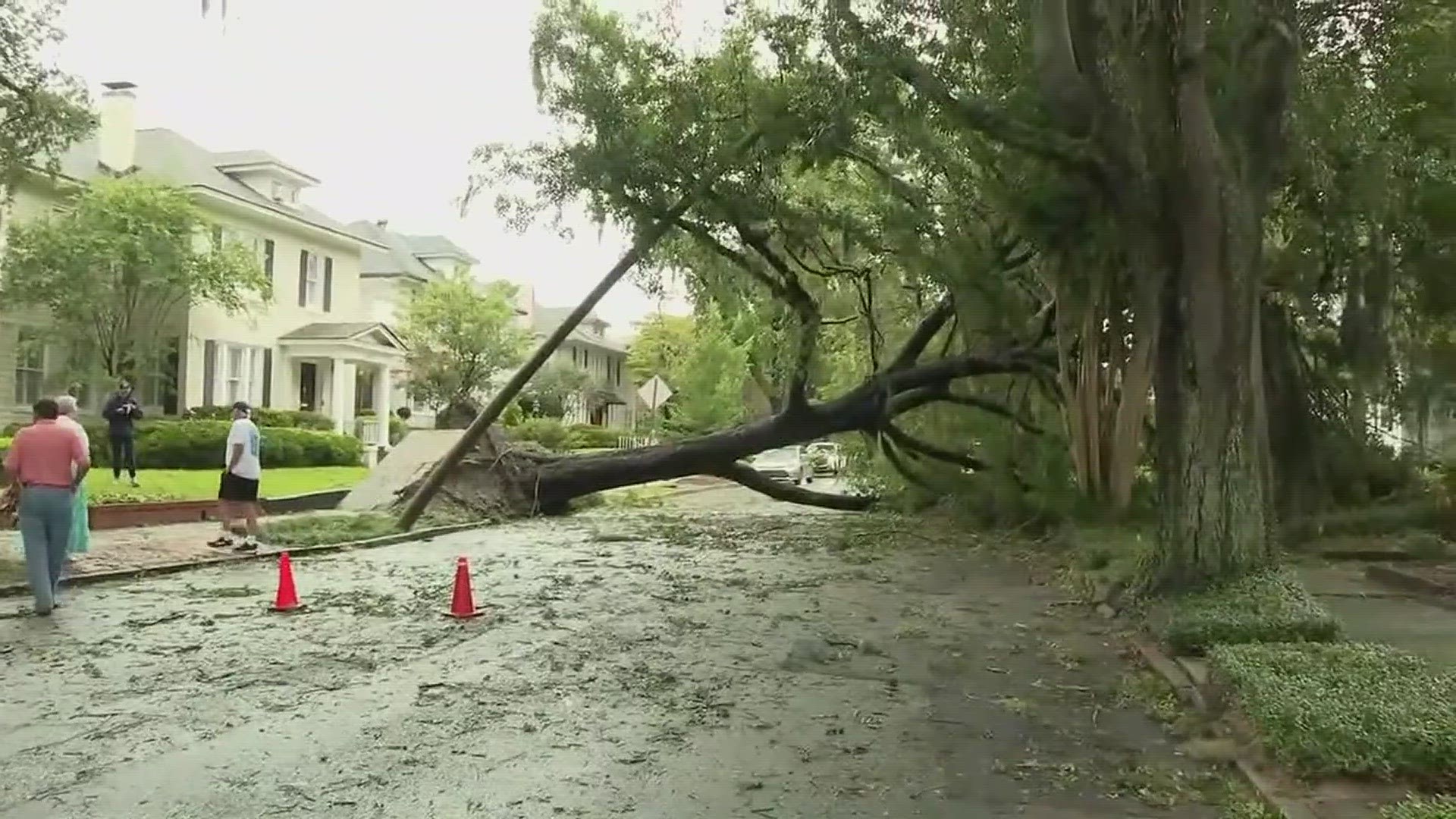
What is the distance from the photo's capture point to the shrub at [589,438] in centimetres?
4338

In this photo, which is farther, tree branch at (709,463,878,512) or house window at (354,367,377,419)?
house window at (354,367,377,419)

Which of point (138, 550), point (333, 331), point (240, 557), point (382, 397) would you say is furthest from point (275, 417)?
point (240, 557)

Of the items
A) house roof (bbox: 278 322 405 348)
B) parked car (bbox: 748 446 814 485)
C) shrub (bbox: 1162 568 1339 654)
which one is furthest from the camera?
parked car (bbox: 748 446 814 485)

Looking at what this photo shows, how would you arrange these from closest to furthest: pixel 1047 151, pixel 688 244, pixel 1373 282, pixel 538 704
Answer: pixel 538 704 < pixel 1047 151 < pixel 1373 282 < pixel 688 244

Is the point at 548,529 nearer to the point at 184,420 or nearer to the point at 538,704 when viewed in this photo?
the point at 184,420

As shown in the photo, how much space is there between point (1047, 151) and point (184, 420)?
23.2 metres

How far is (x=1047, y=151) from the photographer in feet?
38.5

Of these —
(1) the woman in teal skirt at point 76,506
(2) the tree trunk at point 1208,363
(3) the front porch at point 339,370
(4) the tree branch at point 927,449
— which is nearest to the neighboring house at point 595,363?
(3) the front porch at point 339,370

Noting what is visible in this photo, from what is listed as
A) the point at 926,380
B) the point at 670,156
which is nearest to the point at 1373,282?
the point at 926,380

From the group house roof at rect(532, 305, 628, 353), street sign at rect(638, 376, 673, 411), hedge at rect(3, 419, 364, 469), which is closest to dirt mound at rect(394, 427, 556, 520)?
hedge at rect(3, 419, 364, 469)

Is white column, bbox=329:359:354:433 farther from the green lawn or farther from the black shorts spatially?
the black shorts

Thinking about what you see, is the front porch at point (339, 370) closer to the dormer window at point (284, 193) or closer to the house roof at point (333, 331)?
the house roof at point (333, 331)

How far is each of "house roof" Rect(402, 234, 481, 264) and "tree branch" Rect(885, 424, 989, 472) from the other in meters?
39.3

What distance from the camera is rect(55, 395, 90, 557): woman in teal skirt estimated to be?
443 inches
